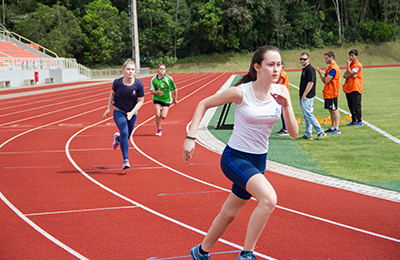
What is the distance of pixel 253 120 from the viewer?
331 cm

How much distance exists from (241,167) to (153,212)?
248cm

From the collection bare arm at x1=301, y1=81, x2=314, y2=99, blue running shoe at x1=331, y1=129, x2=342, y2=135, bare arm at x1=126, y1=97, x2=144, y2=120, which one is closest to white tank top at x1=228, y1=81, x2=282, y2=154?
bare arm at x1=126, y1=97, x2=144, y2=120

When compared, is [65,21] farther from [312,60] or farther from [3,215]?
[3,215]

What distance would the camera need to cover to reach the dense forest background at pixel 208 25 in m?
67.3

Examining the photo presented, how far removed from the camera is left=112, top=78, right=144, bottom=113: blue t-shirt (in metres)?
7.46

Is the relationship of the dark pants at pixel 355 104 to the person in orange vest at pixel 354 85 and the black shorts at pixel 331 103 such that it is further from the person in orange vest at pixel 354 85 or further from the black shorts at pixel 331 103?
the black shorts at pixel 331 103

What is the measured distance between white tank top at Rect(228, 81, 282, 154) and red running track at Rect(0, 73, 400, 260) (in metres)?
1.30

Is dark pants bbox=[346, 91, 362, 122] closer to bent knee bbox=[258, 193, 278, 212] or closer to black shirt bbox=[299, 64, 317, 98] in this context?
black shirt bbox=[299, 64, 317, 98]

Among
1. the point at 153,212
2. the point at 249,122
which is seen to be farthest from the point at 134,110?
the point at 249,122

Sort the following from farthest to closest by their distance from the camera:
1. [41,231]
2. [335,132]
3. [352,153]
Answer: [335,132] < [352,153] < [41,231]

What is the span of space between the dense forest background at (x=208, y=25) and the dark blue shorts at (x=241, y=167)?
212 ft

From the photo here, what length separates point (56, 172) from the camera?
7.75 meters

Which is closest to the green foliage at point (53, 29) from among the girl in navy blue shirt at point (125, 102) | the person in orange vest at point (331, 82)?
the person in orange vest at point (331, 82)

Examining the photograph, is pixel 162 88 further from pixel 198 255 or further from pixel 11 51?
pixel 11 51
